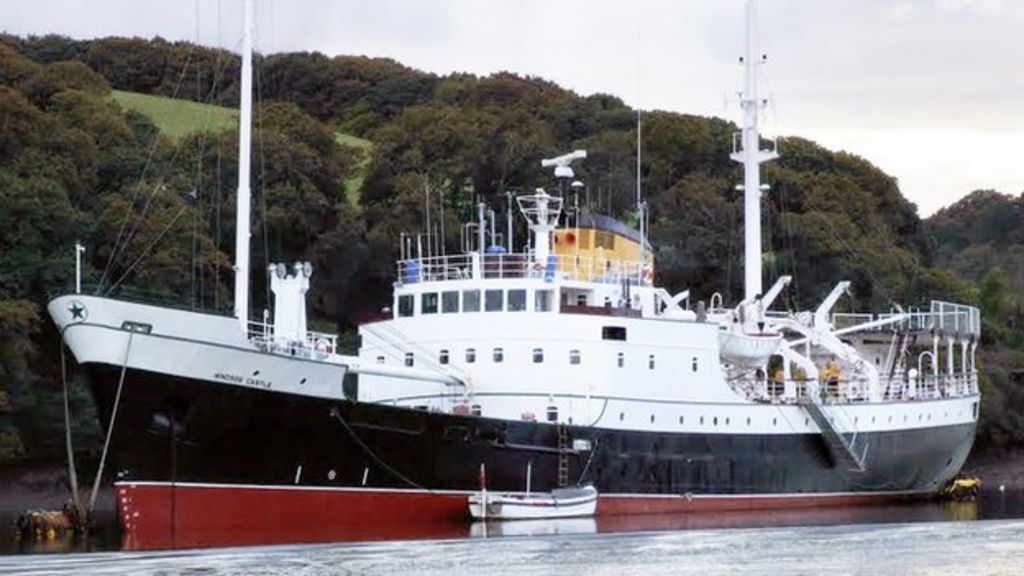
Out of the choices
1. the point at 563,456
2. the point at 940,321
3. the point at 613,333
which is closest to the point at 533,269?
the point at 613,333

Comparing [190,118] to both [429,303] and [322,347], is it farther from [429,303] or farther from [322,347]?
[322,347]

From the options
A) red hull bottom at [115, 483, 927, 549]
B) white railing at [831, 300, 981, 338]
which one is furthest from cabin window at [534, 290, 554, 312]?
white railing at [831, 300, 981, 338]

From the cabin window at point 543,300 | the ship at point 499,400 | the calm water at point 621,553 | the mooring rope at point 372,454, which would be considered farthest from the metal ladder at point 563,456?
the mooring rope at point 372,454

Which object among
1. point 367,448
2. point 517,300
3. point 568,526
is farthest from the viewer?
point 517,300

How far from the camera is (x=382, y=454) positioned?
43625 mm

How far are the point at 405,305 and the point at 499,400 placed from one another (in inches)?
170

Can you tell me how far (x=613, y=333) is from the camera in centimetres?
4822

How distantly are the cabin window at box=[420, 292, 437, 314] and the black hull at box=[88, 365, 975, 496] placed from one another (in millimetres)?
4723

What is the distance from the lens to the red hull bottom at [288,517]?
1587 inches

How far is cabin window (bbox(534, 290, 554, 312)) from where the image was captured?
157 feet

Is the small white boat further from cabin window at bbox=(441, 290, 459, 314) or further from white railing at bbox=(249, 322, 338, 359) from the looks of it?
cabin window at bbox=(441, 290, 459, 314)

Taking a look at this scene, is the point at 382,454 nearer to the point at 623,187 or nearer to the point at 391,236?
the point at 391,236

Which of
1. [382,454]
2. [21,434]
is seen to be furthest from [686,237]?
[382,454]

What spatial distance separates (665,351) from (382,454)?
924cm
